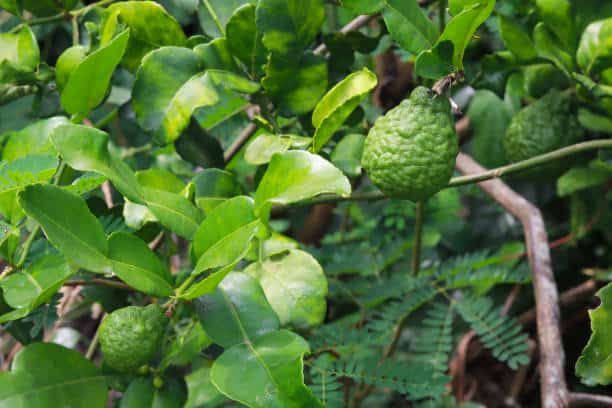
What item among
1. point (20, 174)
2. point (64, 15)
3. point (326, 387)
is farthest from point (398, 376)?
point (64, 15)

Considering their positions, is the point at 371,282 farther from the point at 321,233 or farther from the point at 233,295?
the point at 233,295

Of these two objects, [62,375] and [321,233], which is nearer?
[62,375]

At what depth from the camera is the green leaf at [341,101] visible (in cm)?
68

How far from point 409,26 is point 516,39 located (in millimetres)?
256

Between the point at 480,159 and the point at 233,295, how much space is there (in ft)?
2.87

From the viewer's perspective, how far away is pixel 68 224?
620 mm

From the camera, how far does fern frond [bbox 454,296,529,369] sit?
1041 mm

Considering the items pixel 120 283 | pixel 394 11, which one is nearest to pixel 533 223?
pixel 394 11

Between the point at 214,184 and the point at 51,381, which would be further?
the point at 214,184

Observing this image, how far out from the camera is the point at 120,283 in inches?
32.0

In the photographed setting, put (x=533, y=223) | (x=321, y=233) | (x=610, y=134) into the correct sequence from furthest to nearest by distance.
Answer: (x=321, y=233)
(x=610, y=134)
(x=533, y=223)

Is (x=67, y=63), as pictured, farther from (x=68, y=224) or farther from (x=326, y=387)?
(x=326, y=387)

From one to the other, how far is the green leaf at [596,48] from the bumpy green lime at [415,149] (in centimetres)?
20

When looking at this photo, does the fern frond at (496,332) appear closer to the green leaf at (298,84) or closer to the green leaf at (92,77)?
the green leaf at (298,84)
